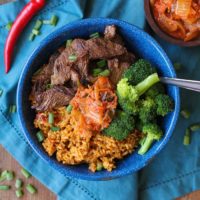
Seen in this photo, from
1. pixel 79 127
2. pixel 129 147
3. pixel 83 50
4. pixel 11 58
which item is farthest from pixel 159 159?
pixel 11 58

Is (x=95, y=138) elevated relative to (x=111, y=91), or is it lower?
lower

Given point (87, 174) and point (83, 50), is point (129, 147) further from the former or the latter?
point (83, 50)

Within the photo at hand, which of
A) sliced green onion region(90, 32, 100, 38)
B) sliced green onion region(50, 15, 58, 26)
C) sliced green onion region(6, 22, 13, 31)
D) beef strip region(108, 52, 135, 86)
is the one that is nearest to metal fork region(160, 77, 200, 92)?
beef strip region(108, 52, 135, 86)

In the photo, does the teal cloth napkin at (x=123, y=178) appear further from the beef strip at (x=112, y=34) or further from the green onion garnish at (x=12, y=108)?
the beef strip at (x=112, y=34)

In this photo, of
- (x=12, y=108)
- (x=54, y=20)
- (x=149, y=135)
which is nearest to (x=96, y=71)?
(x=149, y=135)

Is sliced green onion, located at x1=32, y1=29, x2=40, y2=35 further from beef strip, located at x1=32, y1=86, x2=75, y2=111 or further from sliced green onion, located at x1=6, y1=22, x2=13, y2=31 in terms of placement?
beef strip, located at x1=32, y1=86, x2=75, y2=111

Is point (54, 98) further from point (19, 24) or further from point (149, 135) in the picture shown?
point (19, 24)

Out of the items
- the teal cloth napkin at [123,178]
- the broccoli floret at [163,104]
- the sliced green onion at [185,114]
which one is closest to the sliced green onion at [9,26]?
the teal cloth napkin at [123,178]

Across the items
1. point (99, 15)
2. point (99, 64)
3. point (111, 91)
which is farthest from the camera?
point (99, 15)
